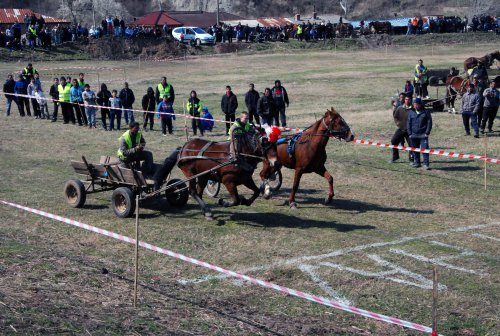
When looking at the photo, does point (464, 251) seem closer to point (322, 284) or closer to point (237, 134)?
point (322, 284)

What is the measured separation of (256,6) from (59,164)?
84087 mm

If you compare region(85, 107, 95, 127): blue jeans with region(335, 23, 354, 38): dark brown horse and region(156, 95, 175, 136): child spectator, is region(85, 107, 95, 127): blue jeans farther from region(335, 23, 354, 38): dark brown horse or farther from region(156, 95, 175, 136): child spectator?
region(335, 23, 354, 38): dark brown horse

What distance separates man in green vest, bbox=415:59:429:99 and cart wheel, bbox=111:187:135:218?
2170 cm

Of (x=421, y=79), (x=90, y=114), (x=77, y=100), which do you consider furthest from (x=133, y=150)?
(x=421, y=79)

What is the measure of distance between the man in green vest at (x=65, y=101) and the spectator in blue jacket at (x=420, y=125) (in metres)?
15.1

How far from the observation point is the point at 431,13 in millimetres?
101438

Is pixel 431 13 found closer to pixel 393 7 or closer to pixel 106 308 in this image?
pixel 393 7

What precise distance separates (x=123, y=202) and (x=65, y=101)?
52.1 feet

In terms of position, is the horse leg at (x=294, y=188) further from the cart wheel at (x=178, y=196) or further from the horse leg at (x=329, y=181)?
the cart wheel at (x=178, y=196)

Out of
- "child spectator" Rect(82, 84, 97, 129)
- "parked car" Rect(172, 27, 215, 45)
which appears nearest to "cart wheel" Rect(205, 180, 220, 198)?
"child spectator" Rect(82, 84, 97, 129)

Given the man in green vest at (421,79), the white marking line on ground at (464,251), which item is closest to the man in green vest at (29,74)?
the man in green vest at (421,79)

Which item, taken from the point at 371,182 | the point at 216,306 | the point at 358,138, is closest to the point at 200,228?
the point at 216,306

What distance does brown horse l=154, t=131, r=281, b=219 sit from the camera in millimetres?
15109

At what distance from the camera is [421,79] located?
34.6 metres
